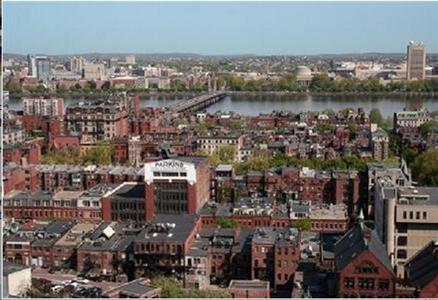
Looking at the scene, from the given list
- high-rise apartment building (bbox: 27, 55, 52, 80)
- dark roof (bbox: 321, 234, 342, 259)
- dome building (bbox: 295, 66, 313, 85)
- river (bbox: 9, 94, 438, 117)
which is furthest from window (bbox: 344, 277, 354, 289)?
high-rise apartment building (bbox: 27, 55, 52, 80)

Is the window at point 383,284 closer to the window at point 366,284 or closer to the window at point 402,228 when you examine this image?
the window at point 366,284

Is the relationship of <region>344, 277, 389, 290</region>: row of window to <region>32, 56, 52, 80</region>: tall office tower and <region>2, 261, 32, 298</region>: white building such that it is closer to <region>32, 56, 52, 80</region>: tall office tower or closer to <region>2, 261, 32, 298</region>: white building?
<region>2, 261, 32, 298</region>: white building

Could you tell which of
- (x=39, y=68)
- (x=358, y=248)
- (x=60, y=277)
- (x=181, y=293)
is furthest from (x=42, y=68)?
(x=358, y=248)

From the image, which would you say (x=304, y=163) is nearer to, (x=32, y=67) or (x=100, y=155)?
(x=100, y=155)

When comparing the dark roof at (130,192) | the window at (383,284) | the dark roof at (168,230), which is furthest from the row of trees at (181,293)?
the dark roof at (130,192)

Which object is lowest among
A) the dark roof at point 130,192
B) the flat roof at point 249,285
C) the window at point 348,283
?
the flat roof at point 249,285

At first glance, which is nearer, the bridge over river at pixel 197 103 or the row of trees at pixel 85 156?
the row of trees at pixel 85 156

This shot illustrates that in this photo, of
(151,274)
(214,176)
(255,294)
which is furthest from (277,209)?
(255,294)
